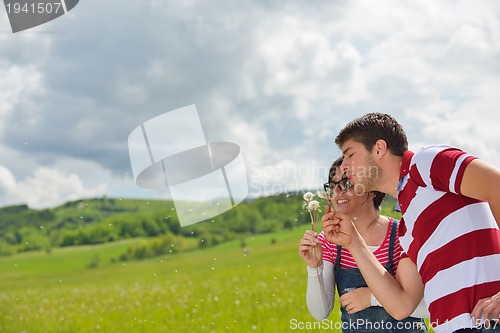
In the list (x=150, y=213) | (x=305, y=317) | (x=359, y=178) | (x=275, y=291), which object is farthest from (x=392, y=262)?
(x=150, y=213)

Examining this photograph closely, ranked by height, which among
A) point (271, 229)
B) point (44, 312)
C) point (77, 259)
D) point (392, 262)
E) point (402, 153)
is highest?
point (402, 153)

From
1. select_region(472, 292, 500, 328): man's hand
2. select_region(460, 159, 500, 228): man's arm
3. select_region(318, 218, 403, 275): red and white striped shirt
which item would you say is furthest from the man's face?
select_region(472, 292, 500, 328): man's hand

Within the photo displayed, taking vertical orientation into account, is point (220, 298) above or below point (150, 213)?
above

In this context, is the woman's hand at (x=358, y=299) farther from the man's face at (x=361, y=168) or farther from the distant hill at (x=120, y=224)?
the distant hill at (x=120, y=224)

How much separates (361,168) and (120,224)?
17.3 m

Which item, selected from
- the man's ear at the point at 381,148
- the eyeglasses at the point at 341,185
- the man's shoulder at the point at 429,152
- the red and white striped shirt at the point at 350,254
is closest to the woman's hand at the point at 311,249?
the red and white striped shirt at the point at 350,254

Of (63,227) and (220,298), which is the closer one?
(220,298)

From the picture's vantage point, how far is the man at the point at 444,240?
1.97 meters

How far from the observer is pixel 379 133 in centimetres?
250

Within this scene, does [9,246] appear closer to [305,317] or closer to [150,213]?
[150,213]

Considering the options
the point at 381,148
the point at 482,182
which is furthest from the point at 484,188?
the point at 381,148

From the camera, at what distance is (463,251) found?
2027mm

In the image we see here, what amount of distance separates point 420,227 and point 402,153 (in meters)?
0.44

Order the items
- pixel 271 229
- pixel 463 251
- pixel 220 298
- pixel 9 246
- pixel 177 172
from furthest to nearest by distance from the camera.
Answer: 1. pixel 9 246
2. pixel 271 229
3. pixel 220 298
4. pixel 177 172
5. pixel 463 251
